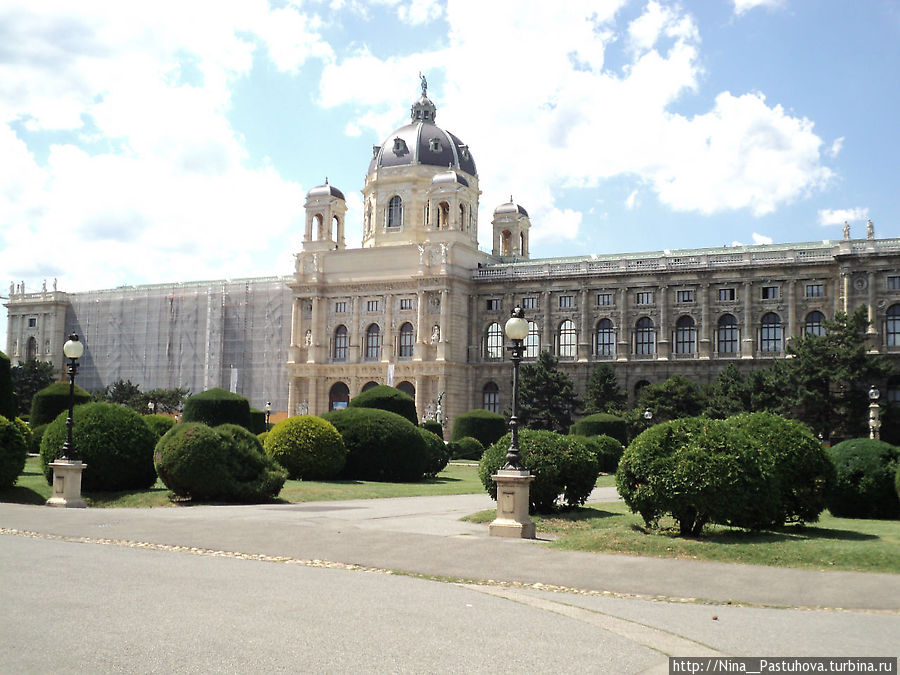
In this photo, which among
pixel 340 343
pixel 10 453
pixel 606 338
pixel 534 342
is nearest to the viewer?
pixel 10 453

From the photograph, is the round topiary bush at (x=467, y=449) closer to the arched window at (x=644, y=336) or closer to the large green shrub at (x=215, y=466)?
the arched window at (x=644, y=336)

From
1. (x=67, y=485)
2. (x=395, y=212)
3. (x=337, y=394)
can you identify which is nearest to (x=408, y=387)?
(x=337, y=394)

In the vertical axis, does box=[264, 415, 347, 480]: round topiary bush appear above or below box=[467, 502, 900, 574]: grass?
above

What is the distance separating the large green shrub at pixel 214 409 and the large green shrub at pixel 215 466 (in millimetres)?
11322

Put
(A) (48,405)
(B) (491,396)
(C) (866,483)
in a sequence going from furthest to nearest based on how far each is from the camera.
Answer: (B) (491,396) → (A) (48,405) → (C) (866,483)

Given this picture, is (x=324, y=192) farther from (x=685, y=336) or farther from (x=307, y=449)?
(x=307, y=449)

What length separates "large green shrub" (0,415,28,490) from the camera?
27.4m

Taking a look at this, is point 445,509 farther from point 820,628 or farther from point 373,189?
point 373,189

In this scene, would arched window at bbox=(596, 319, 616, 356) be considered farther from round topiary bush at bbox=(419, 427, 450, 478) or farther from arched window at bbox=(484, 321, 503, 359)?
round topiary bush at bbox=(419, 427, 450, 478)

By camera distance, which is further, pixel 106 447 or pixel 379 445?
pixel 379 445

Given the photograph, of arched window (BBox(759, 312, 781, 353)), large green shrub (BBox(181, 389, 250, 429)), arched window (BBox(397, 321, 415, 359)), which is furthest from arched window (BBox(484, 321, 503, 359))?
large green shrub (BBox(181, 389, 250, 429))

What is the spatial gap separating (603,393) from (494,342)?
14069 millimetres

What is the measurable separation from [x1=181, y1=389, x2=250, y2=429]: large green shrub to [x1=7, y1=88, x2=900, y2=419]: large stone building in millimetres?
41964

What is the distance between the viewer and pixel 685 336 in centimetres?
7594
